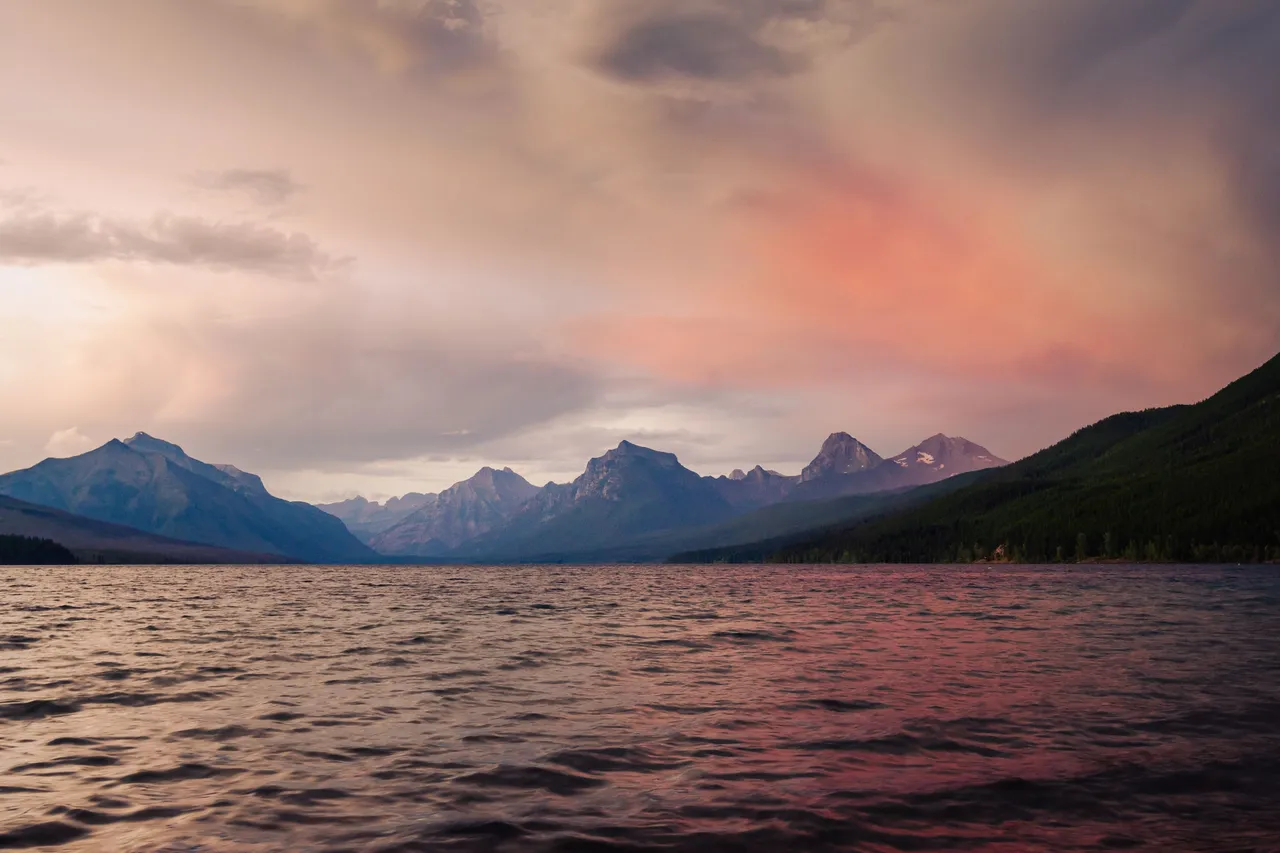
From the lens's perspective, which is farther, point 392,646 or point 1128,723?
point 392,646

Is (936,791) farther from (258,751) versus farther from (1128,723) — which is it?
(258,751)

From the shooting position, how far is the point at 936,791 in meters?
16.2

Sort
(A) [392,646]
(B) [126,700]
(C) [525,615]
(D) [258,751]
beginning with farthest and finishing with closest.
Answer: (C) [525,615] < (A) [392,646] < (B) [126,700] < (D) [258,751]

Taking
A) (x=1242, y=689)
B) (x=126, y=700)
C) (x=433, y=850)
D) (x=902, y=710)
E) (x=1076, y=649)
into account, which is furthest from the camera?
(x=1076, y=649)

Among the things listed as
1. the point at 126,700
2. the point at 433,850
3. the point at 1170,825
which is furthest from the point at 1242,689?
the point at 126,700

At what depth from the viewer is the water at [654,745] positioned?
46.6 ft

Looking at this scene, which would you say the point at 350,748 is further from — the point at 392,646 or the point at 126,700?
the point at 392,646

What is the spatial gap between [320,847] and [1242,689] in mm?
28275

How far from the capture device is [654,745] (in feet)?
67.7

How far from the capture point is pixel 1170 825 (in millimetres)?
13781

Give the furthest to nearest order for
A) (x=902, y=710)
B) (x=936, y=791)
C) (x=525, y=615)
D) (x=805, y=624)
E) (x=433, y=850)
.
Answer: (x=525, y=615) < (x=805, y=624) < (x=902, y=710) < (x=936, y=791) < (x=433, y=850)

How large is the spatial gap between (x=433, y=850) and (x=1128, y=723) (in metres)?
18.6

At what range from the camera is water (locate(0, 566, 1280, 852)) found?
14.2m

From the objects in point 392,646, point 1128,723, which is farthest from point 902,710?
point 392,646
